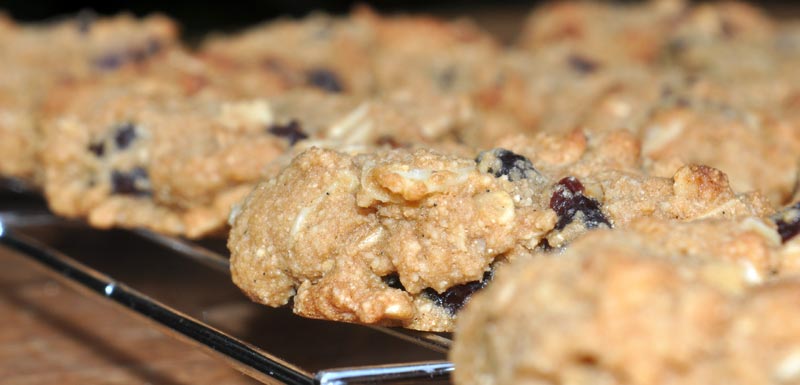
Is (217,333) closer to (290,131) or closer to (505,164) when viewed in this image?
(505,164)

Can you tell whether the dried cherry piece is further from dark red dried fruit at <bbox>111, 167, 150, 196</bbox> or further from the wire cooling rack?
dark red dried fruit at <bbox>111, 167, 150, 196</bbox>

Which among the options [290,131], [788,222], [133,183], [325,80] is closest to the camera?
[788,222]

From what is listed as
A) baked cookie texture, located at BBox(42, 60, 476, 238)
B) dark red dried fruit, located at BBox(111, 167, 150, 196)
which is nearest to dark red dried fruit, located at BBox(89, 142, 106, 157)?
baked cookie texture, located at BBox(42, 60, 476, 238)

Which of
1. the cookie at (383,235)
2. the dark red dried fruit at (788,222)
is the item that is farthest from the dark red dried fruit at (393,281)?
the dark red dried fruit at (788,222)

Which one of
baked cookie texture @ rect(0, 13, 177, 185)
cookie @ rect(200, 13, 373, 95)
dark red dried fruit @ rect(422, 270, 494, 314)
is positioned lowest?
dark red dried fruit @ rect(422, 270, 494, 314)

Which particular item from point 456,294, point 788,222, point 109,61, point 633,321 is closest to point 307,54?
point 109,61

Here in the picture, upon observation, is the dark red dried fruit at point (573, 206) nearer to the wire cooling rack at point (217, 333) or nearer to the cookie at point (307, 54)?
the wire cooling rack at point (217, 333)

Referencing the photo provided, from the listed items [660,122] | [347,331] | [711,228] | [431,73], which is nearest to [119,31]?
[431,73]
